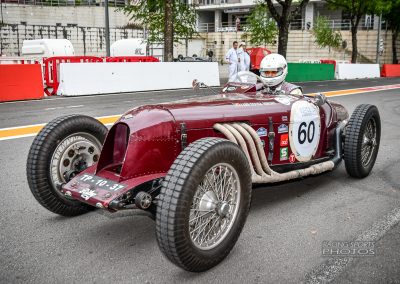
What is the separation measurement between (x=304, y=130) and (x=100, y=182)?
217cm

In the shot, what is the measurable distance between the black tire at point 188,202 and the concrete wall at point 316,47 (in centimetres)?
4098

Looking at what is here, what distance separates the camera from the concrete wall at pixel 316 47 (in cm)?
A: 4609

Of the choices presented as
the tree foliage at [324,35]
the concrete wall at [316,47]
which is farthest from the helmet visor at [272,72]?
the tree foliage at [324,35]

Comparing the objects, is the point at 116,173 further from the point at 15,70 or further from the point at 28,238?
the point at 15,70

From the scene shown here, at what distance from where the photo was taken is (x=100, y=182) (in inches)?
127

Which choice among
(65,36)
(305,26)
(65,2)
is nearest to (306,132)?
(65,36)

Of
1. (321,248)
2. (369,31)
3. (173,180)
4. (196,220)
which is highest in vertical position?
(369,31)

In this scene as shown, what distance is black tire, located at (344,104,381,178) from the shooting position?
480 cm

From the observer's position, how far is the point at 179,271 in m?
2.94

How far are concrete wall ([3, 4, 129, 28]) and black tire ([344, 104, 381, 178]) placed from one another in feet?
147

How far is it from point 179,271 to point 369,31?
47.8 meters

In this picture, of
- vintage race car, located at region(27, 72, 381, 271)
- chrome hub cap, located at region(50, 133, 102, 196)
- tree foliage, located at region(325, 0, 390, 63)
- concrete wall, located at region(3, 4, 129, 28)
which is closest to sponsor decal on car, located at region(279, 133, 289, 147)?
vintage race car, located at region(27, 72, 381, 271)

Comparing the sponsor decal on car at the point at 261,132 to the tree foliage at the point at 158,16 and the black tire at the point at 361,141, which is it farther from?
the tree foliage at the point at 158,16

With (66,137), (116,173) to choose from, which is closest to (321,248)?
(116,173)
